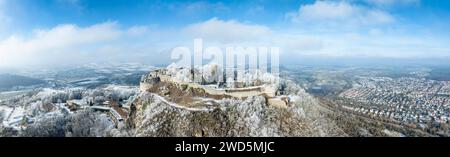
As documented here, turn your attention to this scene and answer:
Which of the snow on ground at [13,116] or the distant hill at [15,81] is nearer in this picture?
the snow on ground at [13,116]

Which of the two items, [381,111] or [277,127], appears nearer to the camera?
[277,127]

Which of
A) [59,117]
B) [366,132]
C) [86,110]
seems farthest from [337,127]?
[59,117]

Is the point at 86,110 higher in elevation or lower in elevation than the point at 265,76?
lower

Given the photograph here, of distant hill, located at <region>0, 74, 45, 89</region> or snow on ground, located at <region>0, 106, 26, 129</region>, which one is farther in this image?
distant hill, located at <region>0, 74, 45, 89</region>

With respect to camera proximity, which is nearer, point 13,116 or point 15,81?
point 13,116

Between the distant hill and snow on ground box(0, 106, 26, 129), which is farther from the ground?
the distant hill

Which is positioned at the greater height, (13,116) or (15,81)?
(15,81)

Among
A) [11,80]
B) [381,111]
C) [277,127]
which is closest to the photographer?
[277,127]

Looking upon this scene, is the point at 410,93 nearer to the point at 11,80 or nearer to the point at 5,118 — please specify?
the point at 5,118

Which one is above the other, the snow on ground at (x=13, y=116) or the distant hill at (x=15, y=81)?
the distant hill at (x=15, y=81)
